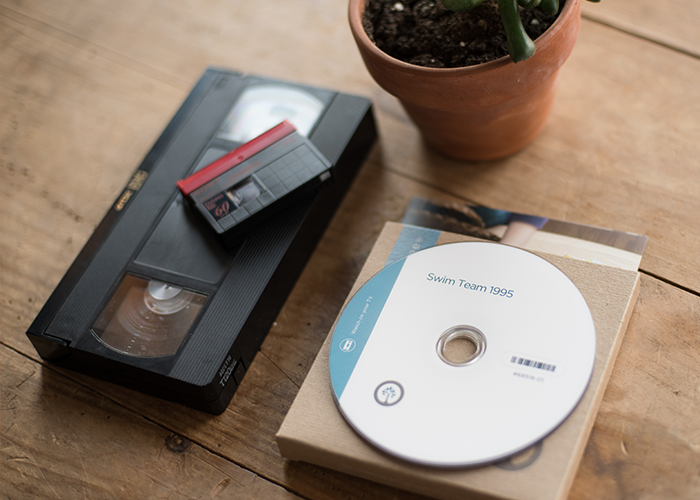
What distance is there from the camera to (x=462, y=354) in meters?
0.67

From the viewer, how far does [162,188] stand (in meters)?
0.88

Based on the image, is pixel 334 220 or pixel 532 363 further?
pixel 334 220

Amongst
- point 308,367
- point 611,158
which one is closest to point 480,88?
point 611,158

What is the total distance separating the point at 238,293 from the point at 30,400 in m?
0.30

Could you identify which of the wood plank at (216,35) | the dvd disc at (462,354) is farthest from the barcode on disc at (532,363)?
the wood plank at (216,35)

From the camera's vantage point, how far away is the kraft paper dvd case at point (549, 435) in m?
0.58

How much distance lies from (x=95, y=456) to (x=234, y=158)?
0.42 meters

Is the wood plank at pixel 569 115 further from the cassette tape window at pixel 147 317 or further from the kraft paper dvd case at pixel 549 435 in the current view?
the cassette tape window at pixel 147 317

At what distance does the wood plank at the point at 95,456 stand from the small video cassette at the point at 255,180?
0.26m

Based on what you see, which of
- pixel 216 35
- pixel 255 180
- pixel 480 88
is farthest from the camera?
pixel 216 35

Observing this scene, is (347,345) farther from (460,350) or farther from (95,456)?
(95,456)

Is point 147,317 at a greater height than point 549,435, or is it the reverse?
point 147,317

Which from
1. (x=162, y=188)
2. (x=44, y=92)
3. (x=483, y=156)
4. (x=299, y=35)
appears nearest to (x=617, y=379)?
(x=483, y=156)

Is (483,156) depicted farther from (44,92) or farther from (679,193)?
(44,92)
